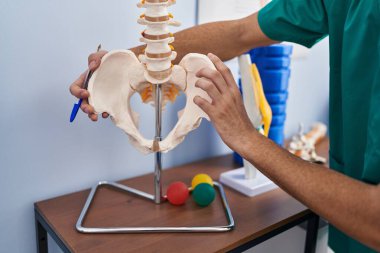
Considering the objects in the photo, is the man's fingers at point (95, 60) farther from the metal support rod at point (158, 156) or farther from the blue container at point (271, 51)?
the blue container at point (271, 51)

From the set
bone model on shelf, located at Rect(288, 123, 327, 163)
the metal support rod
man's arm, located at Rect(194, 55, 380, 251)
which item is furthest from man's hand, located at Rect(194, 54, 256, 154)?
bone model on shelf, located at Rect(288, 123, 327, 163)

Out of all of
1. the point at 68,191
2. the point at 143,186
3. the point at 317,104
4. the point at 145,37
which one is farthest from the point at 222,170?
the point at 317,104

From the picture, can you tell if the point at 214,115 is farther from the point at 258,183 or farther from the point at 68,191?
the point at 68,191

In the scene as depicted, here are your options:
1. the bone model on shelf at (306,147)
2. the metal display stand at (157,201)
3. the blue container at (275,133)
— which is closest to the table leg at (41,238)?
the metal display stand at (157,201)

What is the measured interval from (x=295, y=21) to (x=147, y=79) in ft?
1.49

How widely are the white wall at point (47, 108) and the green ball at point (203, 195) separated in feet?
0.98

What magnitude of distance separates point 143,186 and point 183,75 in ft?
1.38

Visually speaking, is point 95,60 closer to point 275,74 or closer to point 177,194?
point 177,194

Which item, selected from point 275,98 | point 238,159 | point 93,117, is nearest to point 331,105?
point 275,98

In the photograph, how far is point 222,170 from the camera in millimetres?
1271

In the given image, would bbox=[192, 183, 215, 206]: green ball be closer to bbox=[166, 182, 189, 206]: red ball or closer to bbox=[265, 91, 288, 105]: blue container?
bbox=[166, 182, 189, 206]: red ball

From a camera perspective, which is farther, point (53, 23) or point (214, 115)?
point (53, 23)

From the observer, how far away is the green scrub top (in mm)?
768

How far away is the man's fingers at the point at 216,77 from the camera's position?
749 mm
